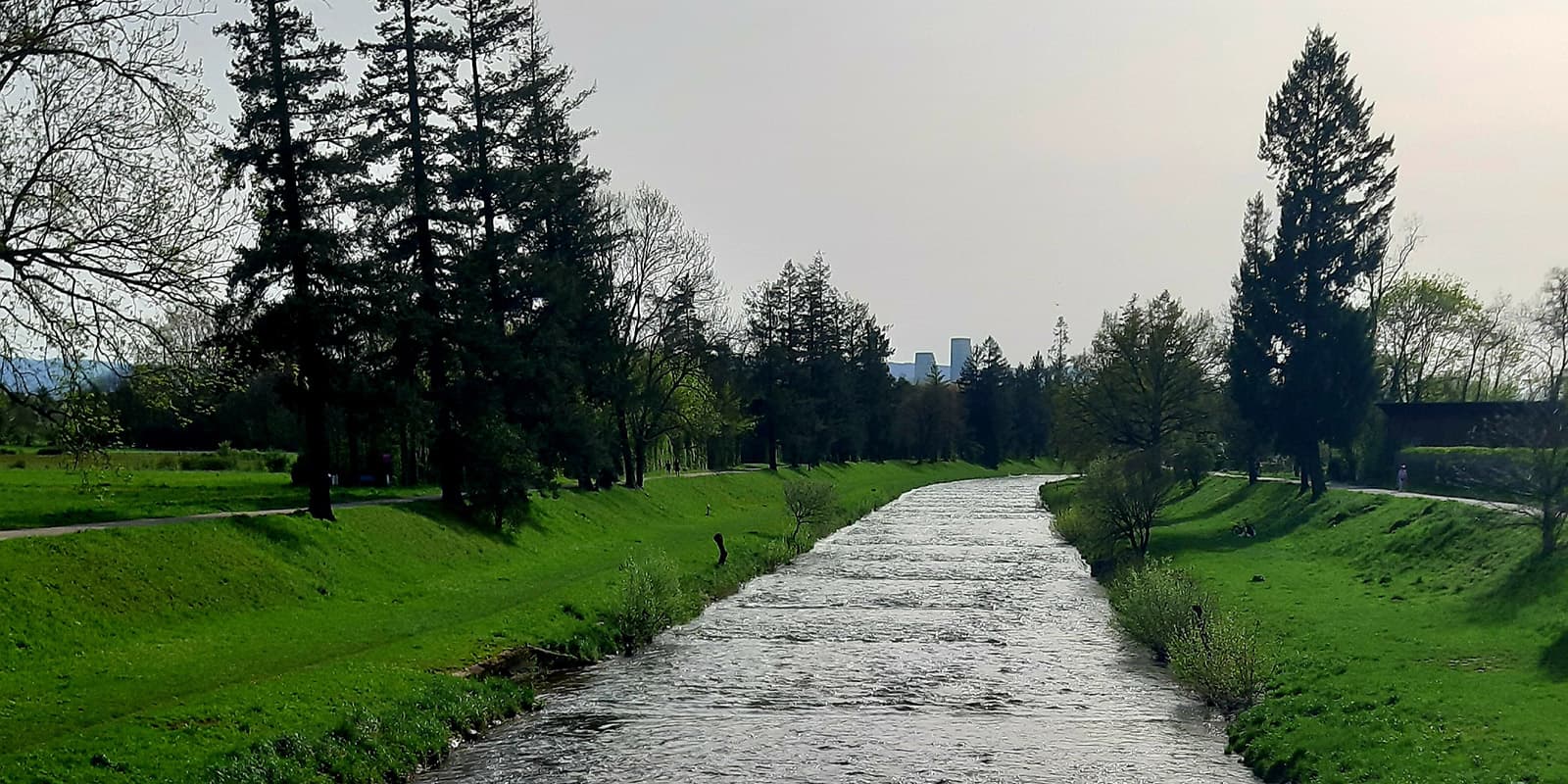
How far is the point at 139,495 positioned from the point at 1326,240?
50.3 m

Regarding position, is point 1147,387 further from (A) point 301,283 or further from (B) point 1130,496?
(A) point 301,283

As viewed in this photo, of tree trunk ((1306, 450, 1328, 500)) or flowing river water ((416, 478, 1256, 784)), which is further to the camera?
tree trunk ((1306, 450, 1328, 500))

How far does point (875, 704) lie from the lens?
2478 cm

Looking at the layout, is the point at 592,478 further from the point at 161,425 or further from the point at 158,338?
the point at 158,338

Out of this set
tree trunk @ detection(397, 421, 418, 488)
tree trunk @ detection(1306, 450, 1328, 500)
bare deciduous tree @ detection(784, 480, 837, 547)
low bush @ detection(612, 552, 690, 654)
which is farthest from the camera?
bare deciduous tree @ detection(784, 480, 837, 547)

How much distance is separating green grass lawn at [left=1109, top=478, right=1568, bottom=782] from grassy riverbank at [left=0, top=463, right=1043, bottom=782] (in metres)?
14.8

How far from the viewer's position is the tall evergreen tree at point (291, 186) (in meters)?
32.8

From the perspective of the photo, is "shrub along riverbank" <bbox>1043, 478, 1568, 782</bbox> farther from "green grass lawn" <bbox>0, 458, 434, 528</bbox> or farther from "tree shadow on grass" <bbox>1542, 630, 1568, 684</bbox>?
"green grass lawn" <bbox>0, 458, 434, 528</bbox>

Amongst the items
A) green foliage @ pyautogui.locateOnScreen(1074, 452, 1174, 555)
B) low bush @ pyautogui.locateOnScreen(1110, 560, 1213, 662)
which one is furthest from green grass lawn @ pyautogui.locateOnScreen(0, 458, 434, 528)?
green foliage @ pyautogui.locateOnScreen(1074, 452, 1174, 555)

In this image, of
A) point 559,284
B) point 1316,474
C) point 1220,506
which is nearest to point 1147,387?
point 1220,506

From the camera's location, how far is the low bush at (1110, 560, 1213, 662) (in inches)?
1144

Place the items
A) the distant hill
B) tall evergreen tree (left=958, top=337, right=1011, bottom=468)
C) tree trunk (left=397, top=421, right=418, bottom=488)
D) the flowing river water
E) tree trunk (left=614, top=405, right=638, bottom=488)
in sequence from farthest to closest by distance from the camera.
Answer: tall evergreen tree (left=958, top=337, right=1011, bottom=468), tree trunk (left=614, top=405, right=638, bottom=488), tree trunk (left=397, top=421, right=418, bottom=488), the flowing river water, the distant hill

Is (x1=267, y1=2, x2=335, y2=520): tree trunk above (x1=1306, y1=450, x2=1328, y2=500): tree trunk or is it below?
above

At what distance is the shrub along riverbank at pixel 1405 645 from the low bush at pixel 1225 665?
1.39 feet
